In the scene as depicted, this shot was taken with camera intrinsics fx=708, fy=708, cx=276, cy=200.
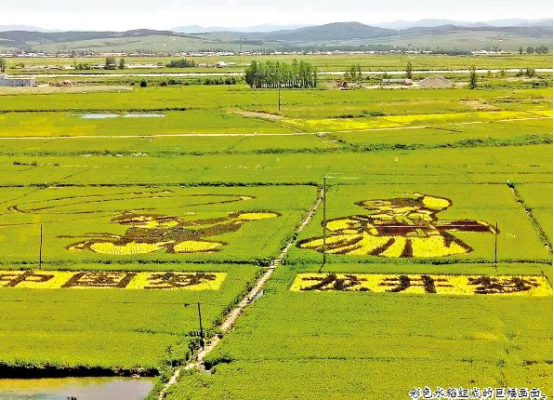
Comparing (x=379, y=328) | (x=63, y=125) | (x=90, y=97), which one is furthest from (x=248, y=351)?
(x=90, y=97)

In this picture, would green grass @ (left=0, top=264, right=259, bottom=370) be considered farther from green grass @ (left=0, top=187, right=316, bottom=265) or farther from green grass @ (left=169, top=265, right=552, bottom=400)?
green grass @ (left=0, top=187, right=316, bottom=265)

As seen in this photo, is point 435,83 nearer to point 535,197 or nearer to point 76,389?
point 535,197

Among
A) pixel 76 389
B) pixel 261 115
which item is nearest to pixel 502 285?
pixel 76 389

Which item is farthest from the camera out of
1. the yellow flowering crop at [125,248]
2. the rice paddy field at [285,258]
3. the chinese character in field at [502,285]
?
the yellow flowering crop at [125,248]

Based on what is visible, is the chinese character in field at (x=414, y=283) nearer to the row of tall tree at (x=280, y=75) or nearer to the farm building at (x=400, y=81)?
the row of tall tree at (x=280, y=75)

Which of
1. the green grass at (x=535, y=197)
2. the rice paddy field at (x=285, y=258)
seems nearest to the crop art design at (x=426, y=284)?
the rice paddy field at (x=285, y=258)
